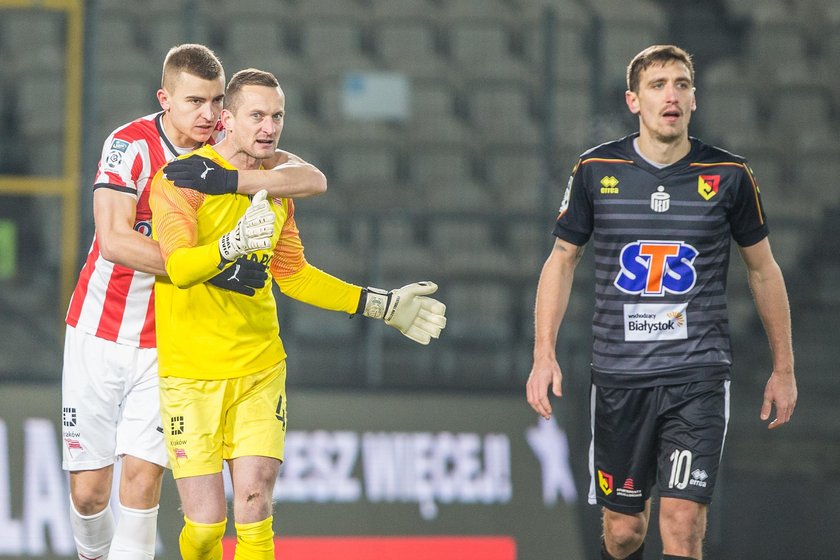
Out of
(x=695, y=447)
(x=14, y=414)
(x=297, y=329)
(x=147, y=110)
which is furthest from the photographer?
(x=147, y=110)

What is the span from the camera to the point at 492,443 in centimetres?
620

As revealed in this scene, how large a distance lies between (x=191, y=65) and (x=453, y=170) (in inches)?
122

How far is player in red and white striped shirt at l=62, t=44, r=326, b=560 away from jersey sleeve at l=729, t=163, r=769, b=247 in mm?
1404

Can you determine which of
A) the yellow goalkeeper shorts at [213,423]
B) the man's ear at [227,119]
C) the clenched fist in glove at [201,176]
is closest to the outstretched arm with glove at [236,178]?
the clenched fist in glove at [201,176]

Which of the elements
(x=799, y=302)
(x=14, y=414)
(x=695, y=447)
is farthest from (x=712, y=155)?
(x=14, y=414)

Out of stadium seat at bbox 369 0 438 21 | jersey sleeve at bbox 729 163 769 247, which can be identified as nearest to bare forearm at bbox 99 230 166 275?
jersey sleeve at bbox 729 163 769 247

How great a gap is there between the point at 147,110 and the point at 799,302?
3938mm

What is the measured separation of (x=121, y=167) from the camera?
161 inches

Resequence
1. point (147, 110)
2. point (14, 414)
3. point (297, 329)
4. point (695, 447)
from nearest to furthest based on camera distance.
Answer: point (695, 447), point (14, 414), point (297, 329), point (147, 110)

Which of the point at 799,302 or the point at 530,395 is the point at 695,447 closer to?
the point at 530,395

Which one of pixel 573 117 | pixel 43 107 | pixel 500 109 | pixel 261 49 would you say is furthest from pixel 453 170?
pixel 43 107

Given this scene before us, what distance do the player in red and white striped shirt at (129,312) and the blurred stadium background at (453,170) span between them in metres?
1.68

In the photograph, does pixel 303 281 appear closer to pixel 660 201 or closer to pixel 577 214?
pixel 577 214

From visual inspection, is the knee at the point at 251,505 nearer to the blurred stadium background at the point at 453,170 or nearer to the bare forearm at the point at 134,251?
the bare forearm at the point at 134,251
